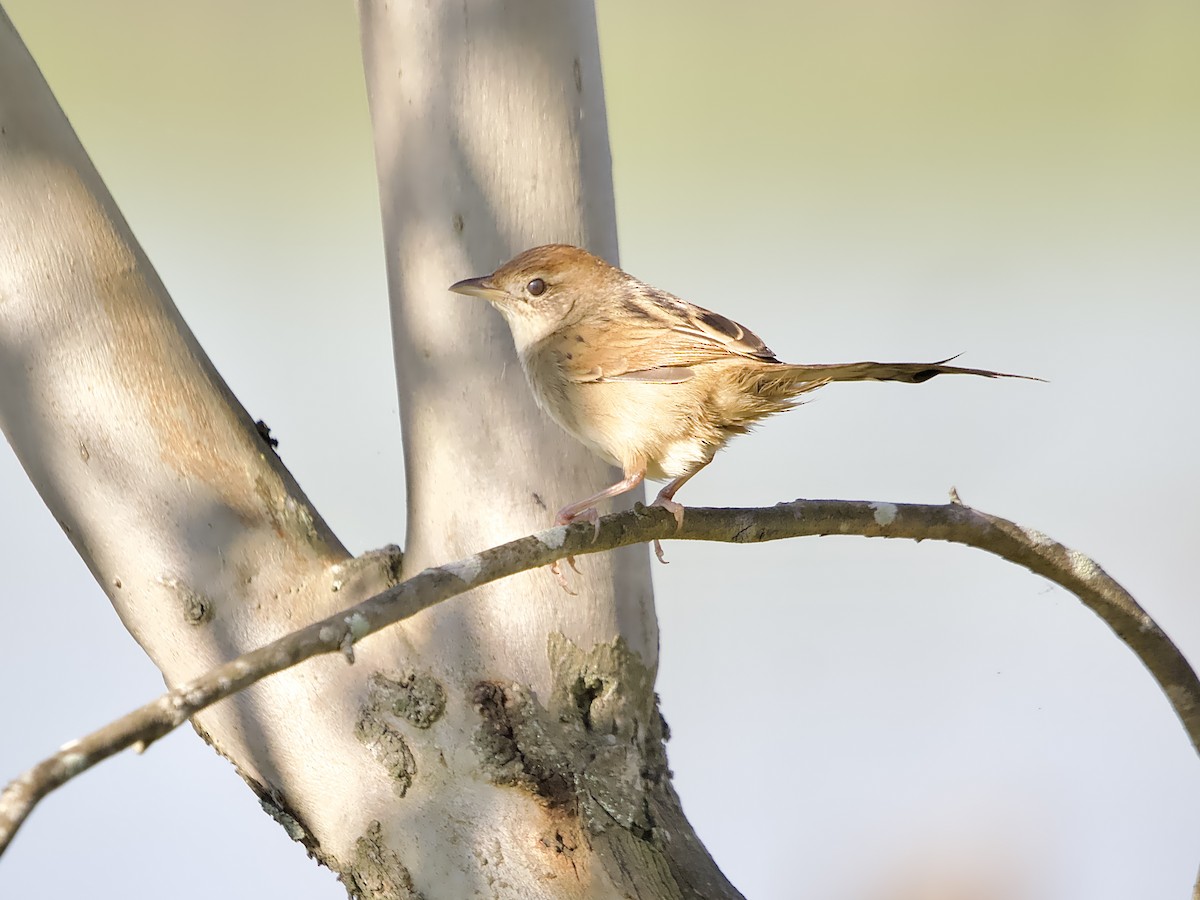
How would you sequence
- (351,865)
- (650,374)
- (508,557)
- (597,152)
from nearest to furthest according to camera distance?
(508,557), (650,374), (351,865), (597,152)

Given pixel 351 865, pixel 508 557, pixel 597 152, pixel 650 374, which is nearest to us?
pixel 508 557

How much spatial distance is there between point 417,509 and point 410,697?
1.40 ft

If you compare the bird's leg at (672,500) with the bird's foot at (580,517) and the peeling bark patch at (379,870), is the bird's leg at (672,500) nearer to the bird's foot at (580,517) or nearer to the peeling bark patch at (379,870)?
the bird's foot at (580,517)

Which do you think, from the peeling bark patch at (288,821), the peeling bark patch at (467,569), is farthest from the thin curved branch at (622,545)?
the peeling bark patch at (288,821)

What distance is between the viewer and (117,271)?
240cm

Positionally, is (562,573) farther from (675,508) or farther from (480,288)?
(480,288)

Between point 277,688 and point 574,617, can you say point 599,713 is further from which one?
point 277,688

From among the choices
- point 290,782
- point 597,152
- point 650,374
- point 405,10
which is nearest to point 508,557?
point 650,374

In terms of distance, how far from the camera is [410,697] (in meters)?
2.36

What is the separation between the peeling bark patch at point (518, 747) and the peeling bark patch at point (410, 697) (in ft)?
0.27

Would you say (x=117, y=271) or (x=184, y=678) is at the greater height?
(x=117, y=271)

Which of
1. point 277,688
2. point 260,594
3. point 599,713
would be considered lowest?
point 599,713

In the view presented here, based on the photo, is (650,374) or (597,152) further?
(597,152)

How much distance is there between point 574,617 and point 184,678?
805mm
